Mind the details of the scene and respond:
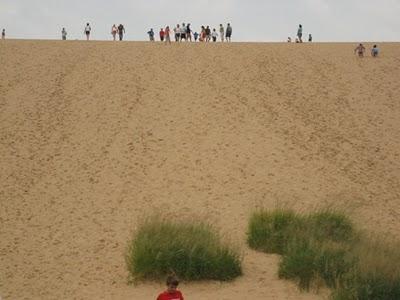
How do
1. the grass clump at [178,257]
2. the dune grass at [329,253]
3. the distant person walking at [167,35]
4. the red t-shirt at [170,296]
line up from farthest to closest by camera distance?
the distant person walking at [167,35], the grass clump at [178,257], the dune grass at [329,253], the red t-shirt at [170,296]

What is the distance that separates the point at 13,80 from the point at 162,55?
7489mm

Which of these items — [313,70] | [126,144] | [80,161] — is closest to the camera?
[80,161]

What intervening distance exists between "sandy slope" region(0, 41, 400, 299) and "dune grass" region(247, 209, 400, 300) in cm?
39

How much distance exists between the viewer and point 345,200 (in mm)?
15258

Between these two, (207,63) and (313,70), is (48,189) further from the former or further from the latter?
(313,70)

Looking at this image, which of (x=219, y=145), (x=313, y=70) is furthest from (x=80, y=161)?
(x=313, y=70)

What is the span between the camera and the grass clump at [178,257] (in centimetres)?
1030

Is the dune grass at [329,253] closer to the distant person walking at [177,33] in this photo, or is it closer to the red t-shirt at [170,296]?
the red t-shirt at [170,296]

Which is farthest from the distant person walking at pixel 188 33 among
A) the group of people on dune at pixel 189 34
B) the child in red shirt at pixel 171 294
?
the child in red shirt at pixel 171 294

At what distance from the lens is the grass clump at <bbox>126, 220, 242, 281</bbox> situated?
10305 mm

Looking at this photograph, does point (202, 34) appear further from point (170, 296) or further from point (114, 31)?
point (170, 296)

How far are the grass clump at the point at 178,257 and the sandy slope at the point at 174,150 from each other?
30 centimetres

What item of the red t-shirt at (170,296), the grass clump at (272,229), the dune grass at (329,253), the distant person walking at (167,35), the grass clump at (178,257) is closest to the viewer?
the red t-shirt at (170,296)

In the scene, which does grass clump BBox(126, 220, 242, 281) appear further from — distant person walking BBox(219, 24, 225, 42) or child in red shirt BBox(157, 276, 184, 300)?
distant person walking BBox(219, 24, 225, 42)
